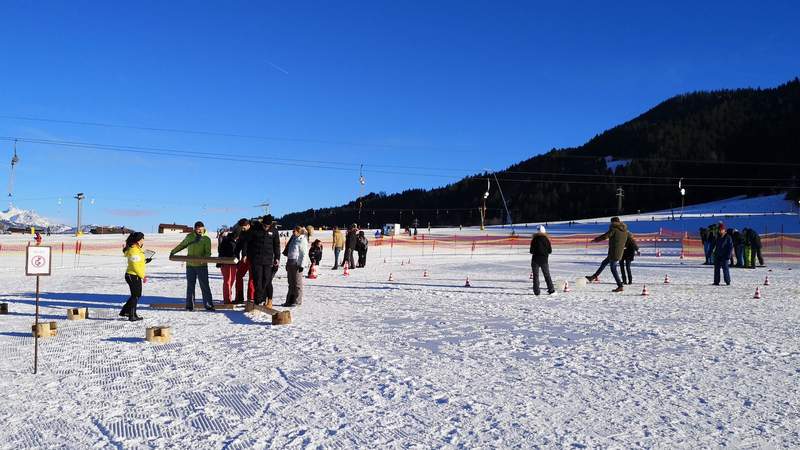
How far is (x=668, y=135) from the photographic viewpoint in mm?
178625

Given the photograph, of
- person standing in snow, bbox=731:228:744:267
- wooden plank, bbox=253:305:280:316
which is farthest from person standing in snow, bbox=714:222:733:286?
wooden plank, bbox=253:305:280:316

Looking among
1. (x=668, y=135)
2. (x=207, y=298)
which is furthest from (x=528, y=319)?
(x=668, y=135)

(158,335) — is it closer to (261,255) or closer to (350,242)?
(261,255)

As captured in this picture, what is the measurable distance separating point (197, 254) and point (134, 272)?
118 cm

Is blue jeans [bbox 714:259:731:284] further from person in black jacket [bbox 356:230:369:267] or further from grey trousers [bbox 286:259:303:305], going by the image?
person in black jacket [bbox 356:230:369:267]

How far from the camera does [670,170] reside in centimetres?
15300

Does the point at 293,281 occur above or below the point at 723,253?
below

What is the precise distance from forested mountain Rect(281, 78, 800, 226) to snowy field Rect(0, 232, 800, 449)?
111 metres

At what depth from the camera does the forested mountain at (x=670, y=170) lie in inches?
5586

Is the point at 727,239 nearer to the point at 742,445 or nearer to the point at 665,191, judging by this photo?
the point at 742,445

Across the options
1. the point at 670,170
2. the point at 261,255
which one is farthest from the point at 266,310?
the point at 670,170

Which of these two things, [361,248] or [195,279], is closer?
[195,279]

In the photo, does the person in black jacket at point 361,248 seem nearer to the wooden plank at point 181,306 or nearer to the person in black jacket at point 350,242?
the person in black jacket at point 350,242

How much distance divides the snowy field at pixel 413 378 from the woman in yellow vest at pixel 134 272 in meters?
0.41
